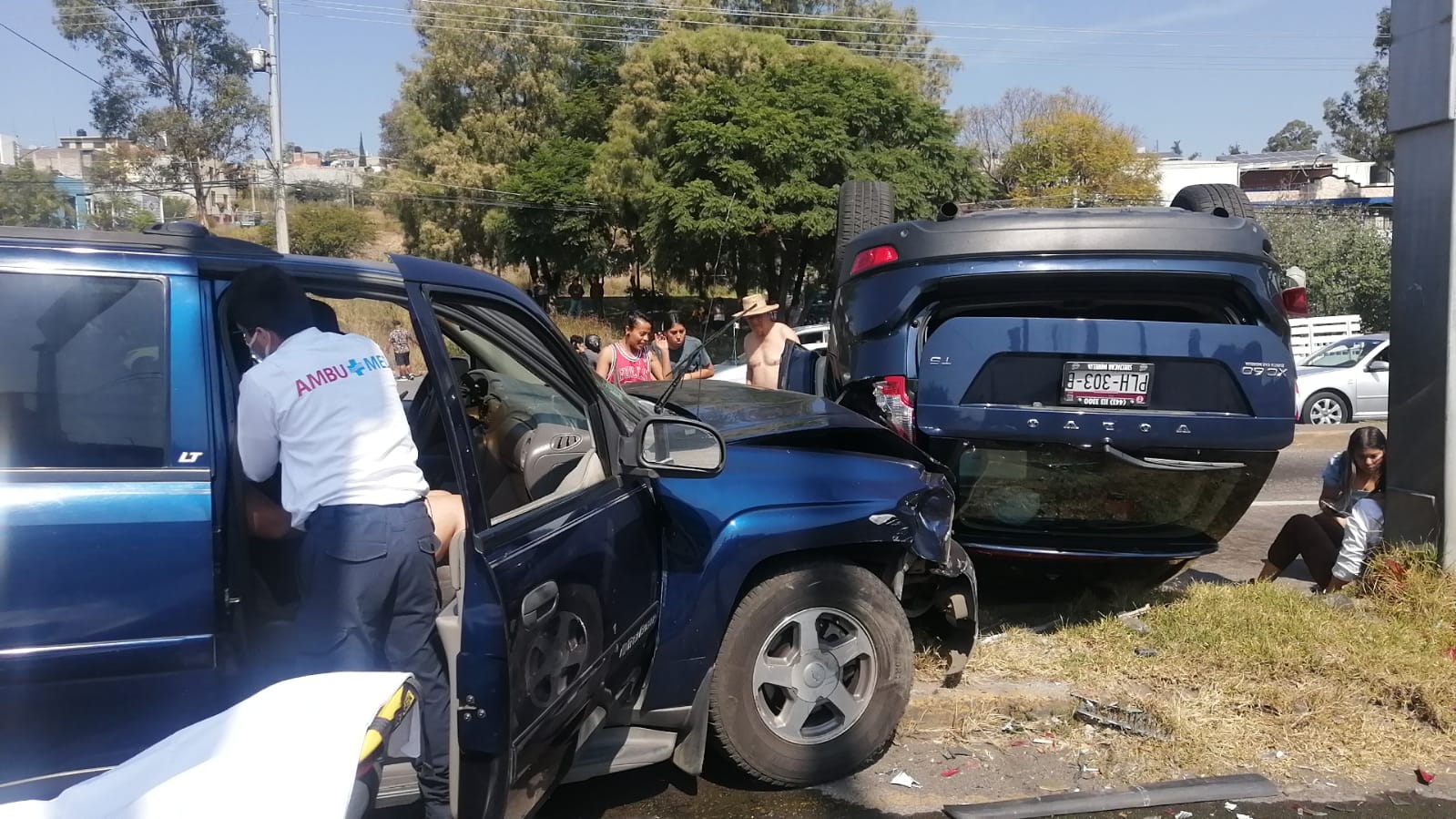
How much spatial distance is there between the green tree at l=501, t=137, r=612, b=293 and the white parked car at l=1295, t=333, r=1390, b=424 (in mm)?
24374

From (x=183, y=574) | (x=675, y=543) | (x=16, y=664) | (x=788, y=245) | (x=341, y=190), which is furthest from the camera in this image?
(x=341, y=190)

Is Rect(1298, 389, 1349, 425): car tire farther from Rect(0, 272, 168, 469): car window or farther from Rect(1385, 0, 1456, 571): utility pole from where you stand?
Rect(0, 272, 168, 469): car window

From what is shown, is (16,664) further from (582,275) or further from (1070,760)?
(582,275)

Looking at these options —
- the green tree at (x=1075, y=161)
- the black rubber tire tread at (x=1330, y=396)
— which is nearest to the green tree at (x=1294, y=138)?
the green tree at (x=1075, y=161)

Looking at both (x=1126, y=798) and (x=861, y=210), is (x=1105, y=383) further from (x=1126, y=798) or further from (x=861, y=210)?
(x=861, y=210)

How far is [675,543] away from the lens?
3338 mm

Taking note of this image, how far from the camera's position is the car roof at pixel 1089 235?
4328 millimetres

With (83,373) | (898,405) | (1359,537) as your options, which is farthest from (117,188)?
(1359,537)

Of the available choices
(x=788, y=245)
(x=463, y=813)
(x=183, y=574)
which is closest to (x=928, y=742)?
(x=463, y=813)

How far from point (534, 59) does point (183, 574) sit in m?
37.2

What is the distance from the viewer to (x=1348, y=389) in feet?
48.3

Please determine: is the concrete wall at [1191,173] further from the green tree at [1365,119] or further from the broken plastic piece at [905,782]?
the broken plastic piece at [905,782]

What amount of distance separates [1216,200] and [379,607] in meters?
5.13

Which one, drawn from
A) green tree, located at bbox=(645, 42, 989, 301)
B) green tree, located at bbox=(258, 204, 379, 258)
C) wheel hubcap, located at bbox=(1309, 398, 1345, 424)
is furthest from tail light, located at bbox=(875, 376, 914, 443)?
green tree, located at bbox=(258, 204, 379, 258)
